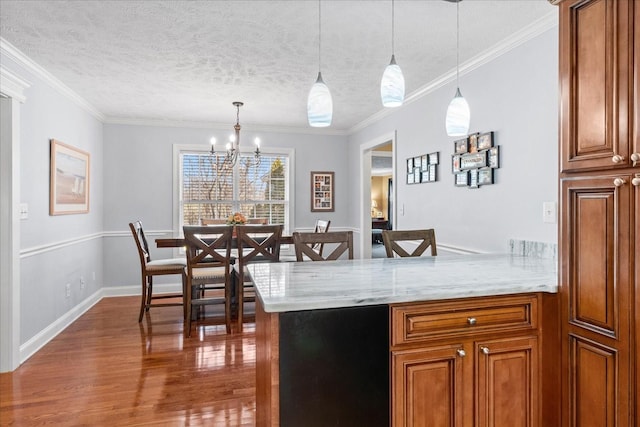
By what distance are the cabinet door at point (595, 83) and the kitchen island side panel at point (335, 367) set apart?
1037 mm

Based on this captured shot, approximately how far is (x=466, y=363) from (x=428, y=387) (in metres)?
0.19

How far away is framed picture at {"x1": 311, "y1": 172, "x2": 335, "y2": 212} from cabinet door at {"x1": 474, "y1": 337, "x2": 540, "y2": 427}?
4337 millimetres

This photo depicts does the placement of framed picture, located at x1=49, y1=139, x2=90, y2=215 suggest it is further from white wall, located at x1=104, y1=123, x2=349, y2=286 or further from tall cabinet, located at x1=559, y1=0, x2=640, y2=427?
tall cabinet, located at x1=559, y1=0, x2=640, y2=427

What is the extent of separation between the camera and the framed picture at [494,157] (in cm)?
280

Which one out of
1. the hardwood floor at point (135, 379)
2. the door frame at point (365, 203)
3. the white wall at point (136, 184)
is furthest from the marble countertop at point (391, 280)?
the white wall at point (136, 184)

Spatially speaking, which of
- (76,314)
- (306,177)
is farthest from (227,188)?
(76,314)

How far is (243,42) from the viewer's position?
270 cm

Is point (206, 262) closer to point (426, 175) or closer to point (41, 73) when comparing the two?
point (41, 73)

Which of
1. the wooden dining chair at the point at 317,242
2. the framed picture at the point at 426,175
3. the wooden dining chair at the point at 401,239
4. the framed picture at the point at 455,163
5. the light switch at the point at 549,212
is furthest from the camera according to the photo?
the framed picture at the point at 426,175

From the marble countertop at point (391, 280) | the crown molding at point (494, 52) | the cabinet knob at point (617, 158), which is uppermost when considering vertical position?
the crown molding at point (494, 52)

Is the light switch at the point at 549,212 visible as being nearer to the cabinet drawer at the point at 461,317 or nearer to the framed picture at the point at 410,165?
the cabinet drawer at the point at 461,317

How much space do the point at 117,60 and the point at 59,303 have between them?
236 cm

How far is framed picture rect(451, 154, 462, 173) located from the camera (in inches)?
126

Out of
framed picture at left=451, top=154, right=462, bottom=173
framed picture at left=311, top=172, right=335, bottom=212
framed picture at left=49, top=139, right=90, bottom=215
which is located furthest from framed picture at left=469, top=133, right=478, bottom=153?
framed picture at left=49, top=139, right=90, bottom=215
